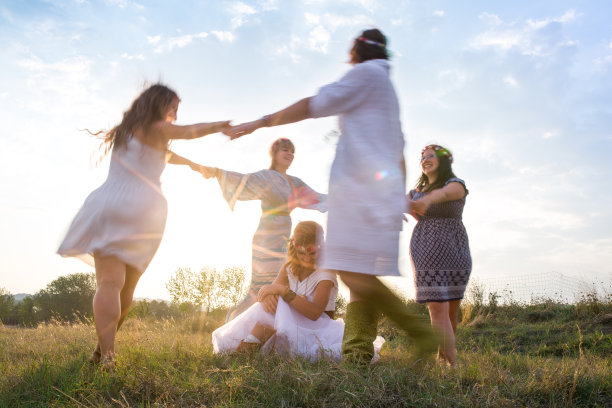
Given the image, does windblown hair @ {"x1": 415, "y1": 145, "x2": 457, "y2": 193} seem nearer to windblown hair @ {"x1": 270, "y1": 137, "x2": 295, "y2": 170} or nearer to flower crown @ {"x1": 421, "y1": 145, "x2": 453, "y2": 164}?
flower crown @ {"x1": 421, "y1": 145, "x2": 453, "y2": 164}

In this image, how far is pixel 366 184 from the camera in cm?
273

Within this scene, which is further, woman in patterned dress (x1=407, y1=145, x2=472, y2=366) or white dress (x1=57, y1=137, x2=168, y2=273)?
woman in patterned dress (x1=407, y1=145, x2=472, y2=366)

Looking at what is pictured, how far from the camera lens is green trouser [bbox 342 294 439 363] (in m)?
2.65

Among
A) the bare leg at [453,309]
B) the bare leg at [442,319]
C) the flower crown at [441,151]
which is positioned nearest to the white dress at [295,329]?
the bare leg at [442,319]

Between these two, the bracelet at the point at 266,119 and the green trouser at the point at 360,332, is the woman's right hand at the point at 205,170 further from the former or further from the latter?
the green trouser at the point at 360,332

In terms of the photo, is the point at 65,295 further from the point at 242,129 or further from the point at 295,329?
the point at 242,129

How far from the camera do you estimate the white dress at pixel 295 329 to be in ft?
12.1

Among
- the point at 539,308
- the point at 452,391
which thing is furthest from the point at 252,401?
the point at 539,308

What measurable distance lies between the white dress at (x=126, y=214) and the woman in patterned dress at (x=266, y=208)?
1242mm

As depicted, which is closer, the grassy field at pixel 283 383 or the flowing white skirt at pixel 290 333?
the grassy field at pixel 283 383

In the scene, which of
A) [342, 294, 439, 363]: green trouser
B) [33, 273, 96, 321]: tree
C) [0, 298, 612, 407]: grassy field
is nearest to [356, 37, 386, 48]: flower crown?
[342, 294, 439, 363]: green trouser

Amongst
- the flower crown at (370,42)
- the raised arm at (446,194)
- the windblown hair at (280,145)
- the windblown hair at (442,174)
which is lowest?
the raised arm at (446,194)

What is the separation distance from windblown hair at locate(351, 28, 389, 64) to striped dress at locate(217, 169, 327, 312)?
2.07 meters

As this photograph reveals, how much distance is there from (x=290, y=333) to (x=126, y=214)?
1560 millimetres
